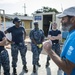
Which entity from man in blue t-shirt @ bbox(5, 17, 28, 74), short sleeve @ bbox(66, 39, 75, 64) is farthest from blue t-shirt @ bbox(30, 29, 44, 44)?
short sleeve @ bbox(66, 39, 75, 64)

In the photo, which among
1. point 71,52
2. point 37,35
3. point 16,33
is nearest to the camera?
point 71,52

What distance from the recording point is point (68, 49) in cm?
178

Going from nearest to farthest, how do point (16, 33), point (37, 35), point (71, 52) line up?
point (71, 52) → point (16, 33) → point (37, 35)

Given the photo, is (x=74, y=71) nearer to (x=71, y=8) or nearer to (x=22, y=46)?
(x=71, y=8)

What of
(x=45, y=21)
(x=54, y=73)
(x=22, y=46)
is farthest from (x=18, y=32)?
(x=45, y=21)

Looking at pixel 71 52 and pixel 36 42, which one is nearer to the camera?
pixel 71 52

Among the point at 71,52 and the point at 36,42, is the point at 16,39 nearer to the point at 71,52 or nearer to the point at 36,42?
the point at 36,42

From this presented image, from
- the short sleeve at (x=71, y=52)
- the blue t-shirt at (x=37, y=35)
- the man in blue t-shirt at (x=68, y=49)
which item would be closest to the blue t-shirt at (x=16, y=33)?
the blue t-shirt at (x=37, y=35)

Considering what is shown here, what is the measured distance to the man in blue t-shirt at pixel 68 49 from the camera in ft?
5.70

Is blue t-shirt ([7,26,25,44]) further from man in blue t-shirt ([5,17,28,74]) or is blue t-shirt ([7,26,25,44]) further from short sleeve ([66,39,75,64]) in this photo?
short sleeve ([66,39,75,64])

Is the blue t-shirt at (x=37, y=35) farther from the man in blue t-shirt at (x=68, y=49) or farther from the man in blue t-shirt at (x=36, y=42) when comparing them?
the man in blue t-shirt at (x=68, y=49)

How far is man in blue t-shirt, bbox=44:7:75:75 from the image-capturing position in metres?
1.74

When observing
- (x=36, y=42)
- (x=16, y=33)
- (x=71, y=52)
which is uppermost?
(x=71, y=52)

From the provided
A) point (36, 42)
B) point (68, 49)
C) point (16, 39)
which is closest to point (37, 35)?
point (36, 42)
